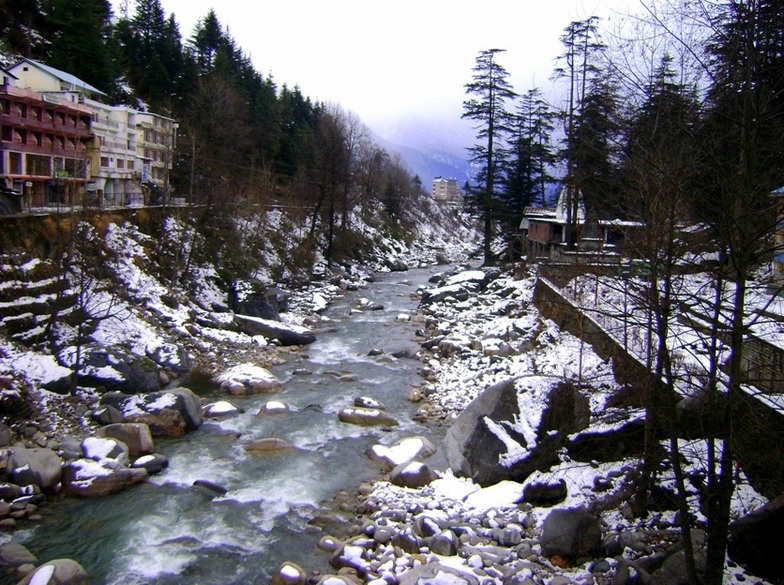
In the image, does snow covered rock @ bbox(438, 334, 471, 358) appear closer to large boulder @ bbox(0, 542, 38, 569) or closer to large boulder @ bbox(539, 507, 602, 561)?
large boulder @ bbox(539, 507, 602, 561)

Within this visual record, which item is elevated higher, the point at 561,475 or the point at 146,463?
the point at 561,475

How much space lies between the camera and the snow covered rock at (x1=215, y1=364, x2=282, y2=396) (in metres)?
17.7

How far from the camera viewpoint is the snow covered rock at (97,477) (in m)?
11.4

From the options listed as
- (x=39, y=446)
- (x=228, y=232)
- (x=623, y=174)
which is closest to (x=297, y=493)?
(x=39, y=446)

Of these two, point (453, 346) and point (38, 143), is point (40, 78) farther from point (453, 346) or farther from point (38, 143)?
point (453, 346)

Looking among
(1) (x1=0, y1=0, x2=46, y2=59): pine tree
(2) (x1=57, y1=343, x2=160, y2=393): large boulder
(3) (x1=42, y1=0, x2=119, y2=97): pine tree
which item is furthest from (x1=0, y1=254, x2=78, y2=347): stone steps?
(1) (x1=0, y1=0, x2=46, y2=59): pine tree

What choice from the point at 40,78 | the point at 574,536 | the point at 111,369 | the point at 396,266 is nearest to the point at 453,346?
the point at 111,369

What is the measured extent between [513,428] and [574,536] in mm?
3143

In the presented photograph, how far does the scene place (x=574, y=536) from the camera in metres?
8.48

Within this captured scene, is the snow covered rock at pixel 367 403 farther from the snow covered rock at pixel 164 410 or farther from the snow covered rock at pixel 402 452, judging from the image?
the snow covered rock at pixel 164 410

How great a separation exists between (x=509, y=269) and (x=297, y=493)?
86.2 feet

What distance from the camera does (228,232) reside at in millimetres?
34469

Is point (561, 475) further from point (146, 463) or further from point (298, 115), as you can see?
point (298, 115)

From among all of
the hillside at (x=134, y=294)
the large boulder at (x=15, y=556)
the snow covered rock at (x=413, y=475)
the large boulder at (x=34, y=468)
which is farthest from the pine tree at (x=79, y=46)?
the snow covered rock at (x=413, y=475)
